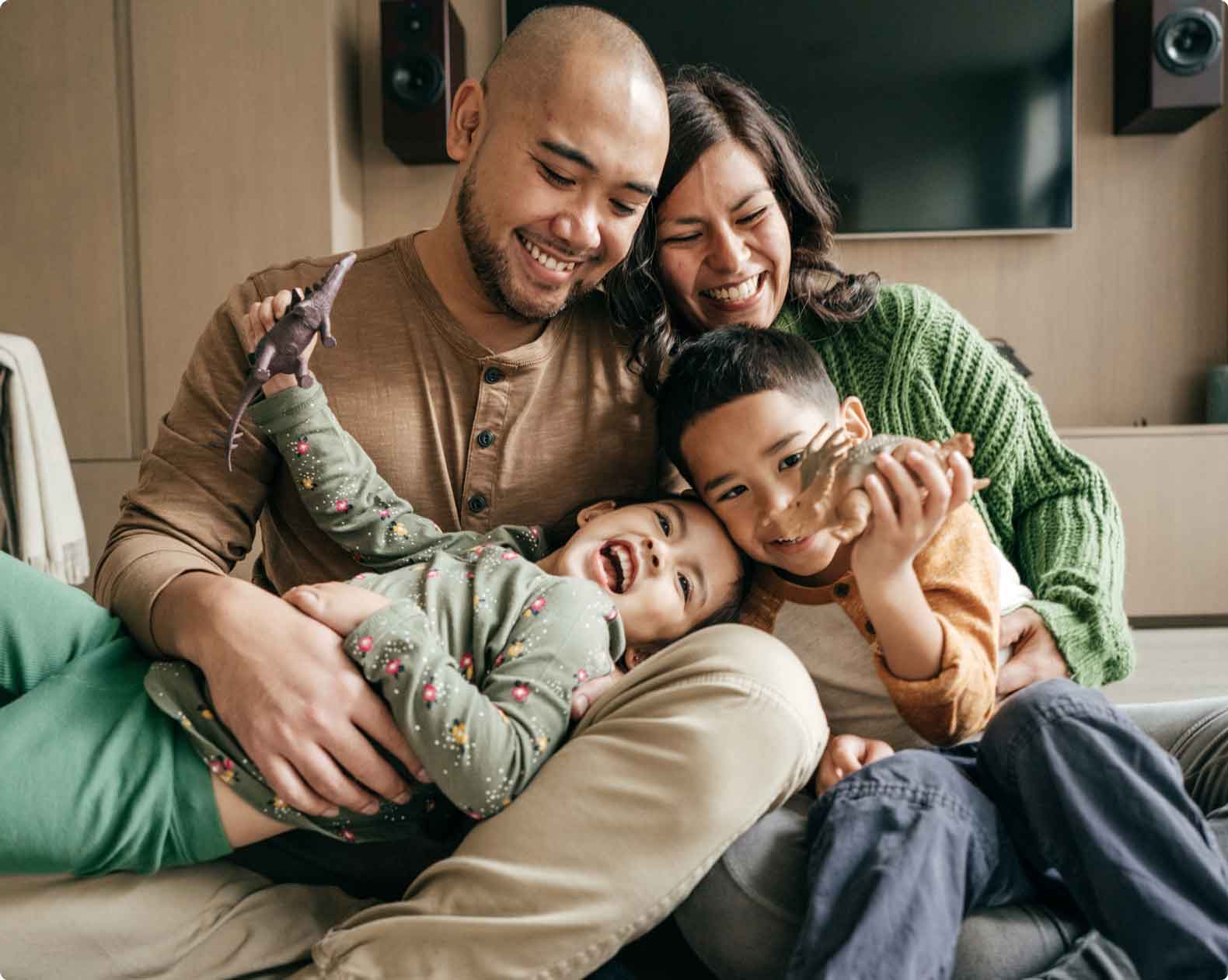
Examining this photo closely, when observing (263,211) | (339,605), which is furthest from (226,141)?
(339,605)

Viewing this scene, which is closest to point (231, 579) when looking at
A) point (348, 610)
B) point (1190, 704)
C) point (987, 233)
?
point (348, 610)

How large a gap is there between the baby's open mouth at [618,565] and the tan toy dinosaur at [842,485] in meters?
0.27

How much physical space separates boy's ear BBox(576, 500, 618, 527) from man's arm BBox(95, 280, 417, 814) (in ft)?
1.33

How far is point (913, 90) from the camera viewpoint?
3684 millimetres

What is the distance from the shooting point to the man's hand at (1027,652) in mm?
1210

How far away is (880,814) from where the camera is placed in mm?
895

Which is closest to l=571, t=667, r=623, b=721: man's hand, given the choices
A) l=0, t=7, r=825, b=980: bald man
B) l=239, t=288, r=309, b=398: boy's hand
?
l=0, t=7, r=825, b=980: bald man

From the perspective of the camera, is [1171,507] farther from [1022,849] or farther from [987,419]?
[1022,849]

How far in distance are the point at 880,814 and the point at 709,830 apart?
159 mm

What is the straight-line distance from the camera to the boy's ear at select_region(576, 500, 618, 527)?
1278 mm

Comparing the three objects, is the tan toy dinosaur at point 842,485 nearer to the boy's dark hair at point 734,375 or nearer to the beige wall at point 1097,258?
the boy's dark hair at point 734,375

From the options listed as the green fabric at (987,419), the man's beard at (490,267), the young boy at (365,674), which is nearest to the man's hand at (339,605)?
the young boy at (365,674)

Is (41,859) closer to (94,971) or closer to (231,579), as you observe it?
(94,971)

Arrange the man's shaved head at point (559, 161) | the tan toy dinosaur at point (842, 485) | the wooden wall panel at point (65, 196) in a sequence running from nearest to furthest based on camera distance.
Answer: the tan toy dinosaur at point (842, 485), the man's shaved head at point (559, 161), the wooden wall panel at point (65, 196)
